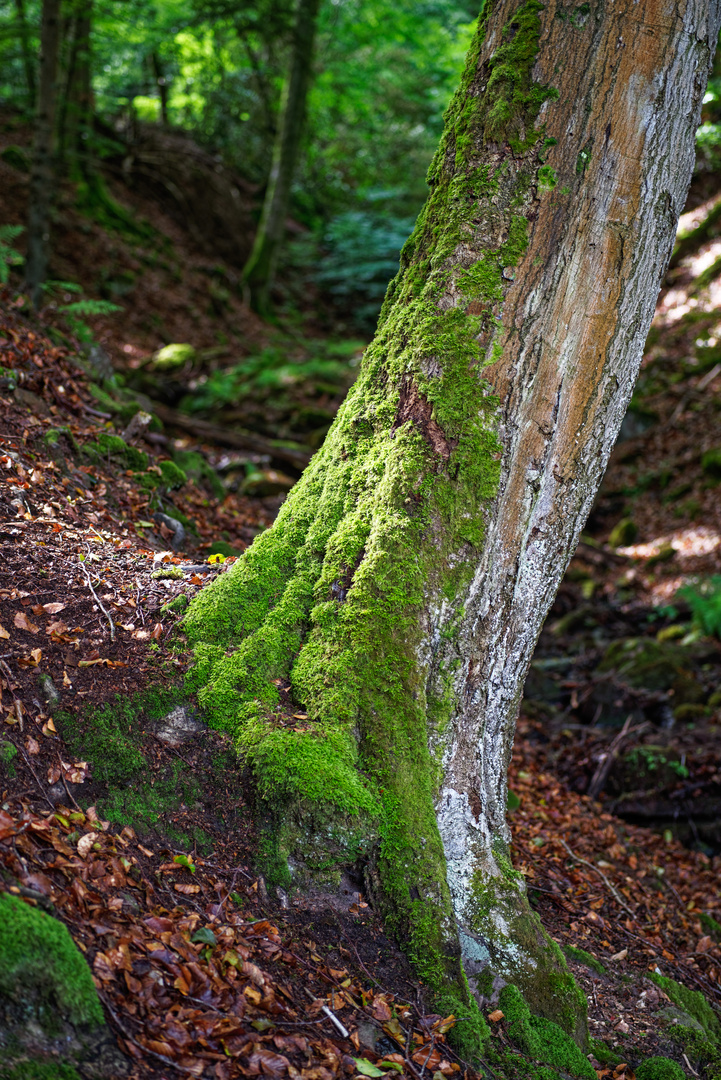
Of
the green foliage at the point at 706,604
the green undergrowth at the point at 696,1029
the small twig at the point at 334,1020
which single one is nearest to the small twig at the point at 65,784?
the small twig at the point at 334,1020

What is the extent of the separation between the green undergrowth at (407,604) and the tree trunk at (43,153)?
21.9ft

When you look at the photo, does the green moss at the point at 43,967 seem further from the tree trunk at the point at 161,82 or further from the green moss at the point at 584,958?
the tree trunk at the point at 161,82

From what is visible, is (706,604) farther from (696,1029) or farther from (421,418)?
(421,418)

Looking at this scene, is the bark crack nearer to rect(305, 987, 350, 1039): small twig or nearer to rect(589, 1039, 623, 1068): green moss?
rect(305, 987, 350, 1039): small twig

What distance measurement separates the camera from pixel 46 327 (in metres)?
7.02

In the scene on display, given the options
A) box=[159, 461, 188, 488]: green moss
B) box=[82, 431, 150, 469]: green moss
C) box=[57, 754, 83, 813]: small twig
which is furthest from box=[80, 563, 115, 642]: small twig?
box=[159, 461, 188, 488]: green moss

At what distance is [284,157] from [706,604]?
13.0 m

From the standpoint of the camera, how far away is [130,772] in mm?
2723

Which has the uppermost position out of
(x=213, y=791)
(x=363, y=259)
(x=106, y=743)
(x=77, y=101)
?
(x=77, y=101)

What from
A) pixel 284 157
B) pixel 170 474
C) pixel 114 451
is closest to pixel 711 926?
pixel 170 474

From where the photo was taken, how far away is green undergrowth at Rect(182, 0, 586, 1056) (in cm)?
267

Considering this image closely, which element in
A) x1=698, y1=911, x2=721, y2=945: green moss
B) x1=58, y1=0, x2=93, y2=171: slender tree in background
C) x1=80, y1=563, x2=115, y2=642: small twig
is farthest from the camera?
x1=58, y1=0, x2=93, y2=171: slender tree in background

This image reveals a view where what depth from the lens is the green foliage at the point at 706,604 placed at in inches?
337

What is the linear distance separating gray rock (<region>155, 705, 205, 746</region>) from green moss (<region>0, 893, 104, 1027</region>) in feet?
3.02
